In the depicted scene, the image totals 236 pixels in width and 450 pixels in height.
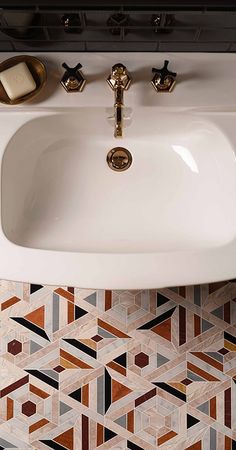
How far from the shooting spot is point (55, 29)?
1.06 meters

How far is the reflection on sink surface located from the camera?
1100 mm

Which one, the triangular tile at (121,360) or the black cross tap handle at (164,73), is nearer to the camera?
Answer: the black cross tap handle at (164,73)

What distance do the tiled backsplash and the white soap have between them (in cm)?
6

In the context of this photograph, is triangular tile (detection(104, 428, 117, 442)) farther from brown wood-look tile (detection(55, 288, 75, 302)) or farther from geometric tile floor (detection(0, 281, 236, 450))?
brown wood-look tile (detection(55, 288, 75, 302))

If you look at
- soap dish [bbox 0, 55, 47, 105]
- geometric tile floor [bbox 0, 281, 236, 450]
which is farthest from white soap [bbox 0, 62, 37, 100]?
geometric tile floor [bbox 0, 281, 236, 450]

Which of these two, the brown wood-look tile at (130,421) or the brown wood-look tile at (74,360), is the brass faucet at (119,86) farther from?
the brown wood-look tile at (130,421)

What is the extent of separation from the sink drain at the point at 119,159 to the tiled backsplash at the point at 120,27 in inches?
7.8

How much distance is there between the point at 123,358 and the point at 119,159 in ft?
1.76

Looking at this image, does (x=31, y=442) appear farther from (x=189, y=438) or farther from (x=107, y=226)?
(x=107, y=226)

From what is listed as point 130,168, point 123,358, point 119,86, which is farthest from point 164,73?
point 123,358

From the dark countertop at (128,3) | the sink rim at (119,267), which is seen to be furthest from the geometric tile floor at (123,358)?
the dark countertop at (128,3)

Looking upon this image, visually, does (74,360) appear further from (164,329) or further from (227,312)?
(227,312)

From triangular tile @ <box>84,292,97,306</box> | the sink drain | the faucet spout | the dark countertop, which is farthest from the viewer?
triangular tile @ <box>84,292,97,306</box>

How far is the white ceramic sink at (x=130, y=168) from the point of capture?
1092 mm
